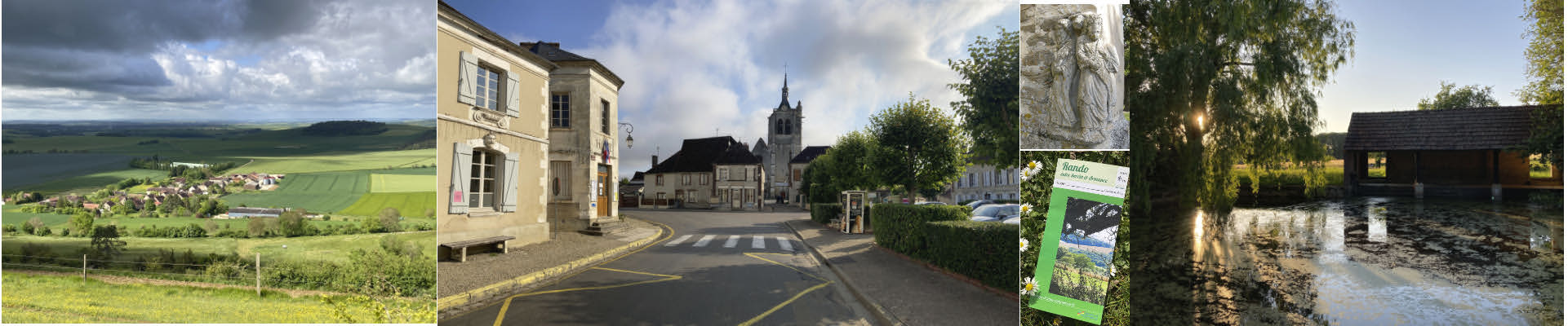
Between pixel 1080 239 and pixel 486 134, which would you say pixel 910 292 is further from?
pixel 486 134

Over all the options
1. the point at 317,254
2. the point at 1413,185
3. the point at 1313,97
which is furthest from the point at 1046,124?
the point at 317,254

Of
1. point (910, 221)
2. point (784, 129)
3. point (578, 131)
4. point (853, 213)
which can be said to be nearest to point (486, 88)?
point (578, 131)

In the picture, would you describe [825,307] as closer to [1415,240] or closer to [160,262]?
[1415,240]

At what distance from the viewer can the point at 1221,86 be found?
12.2 ft

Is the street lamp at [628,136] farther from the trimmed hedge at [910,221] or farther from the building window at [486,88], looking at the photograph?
the trimmed hedge at [910,221]

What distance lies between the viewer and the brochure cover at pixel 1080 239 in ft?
8.86

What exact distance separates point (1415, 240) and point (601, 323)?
604 centimetres

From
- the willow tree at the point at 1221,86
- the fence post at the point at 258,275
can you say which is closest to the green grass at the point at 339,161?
the fence post at the point at 258,275

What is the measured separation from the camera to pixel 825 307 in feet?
13.4

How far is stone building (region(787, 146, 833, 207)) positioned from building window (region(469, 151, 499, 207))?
9.76ft

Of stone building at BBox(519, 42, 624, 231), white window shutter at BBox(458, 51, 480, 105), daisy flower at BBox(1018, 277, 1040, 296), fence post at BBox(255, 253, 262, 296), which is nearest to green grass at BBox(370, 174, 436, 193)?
fence post at BBox(255, 253, 262, 296)

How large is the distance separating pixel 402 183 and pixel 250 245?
4.08 ft

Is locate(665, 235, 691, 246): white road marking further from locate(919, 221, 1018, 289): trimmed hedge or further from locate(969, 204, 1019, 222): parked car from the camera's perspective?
locate(969, 204, 1019, 222): parked car

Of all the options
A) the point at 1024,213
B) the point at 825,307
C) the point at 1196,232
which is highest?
the point at 1024,213
